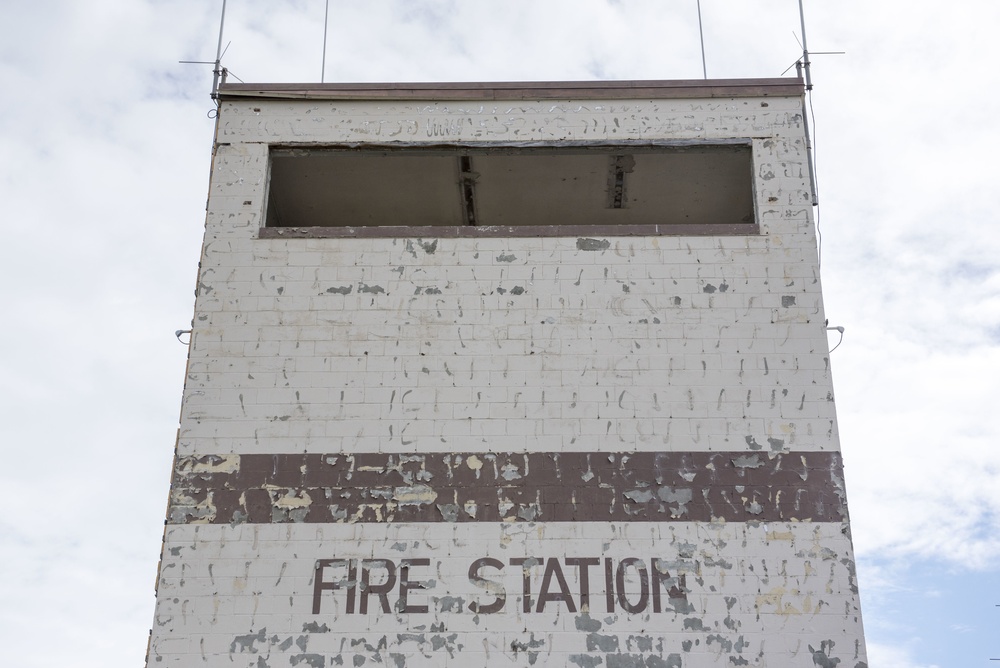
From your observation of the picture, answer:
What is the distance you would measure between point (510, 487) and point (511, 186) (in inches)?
200

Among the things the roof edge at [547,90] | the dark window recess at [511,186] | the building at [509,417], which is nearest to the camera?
the building at [509,417]

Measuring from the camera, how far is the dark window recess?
42.8 ft

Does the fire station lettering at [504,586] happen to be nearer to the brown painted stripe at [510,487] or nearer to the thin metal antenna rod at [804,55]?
the brown painted stripe at [510,487]

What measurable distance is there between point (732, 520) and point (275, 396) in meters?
4.71

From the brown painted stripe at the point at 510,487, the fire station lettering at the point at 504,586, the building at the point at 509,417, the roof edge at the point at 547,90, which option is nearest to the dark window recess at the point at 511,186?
the building at the point at 509,417

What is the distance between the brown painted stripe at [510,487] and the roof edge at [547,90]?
4400 mm

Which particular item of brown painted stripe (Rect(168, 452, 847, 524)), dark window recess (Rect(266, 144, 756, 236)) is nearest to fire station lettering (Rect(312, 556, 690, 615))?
brown painted stripe (Rect(168, 452, 847, 524))

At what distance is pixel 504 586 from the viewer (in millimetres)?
10312

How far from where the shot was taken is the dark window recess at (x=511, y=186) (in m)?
13.0

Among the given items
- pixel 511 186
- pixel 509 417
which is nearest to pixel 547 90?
pixel 511 186

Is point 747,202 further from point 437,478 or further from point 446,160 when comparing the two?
point 437,478


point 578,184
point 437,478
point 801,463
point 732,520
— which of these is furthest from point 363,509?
point 578,184

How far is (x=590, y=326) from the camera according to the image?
37.8 feet

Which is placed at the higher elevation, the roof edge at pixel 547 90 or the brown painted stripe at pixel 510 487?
the roof edge at pixel 547 90
